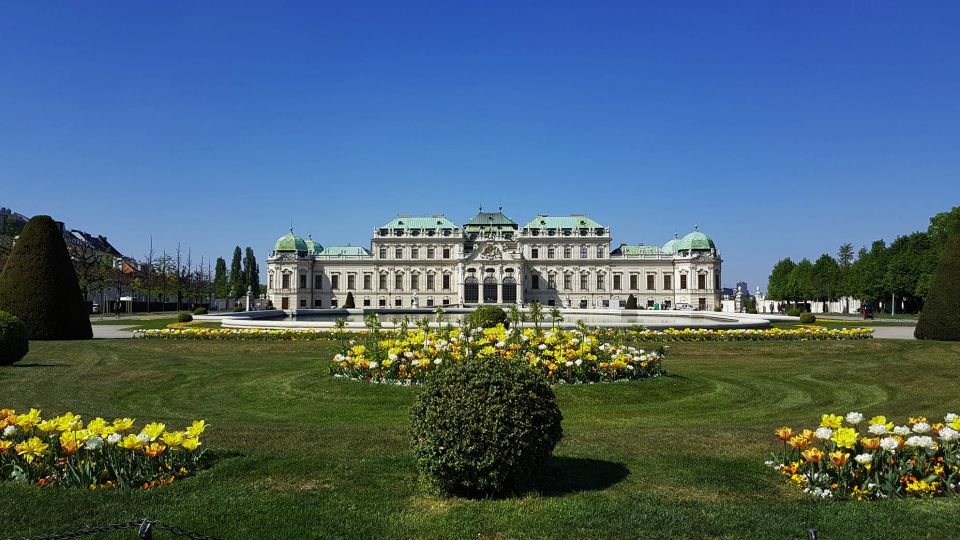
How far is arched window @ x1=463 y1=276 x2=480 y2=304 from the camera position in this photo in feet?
307

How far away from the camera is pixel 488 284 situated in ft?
306

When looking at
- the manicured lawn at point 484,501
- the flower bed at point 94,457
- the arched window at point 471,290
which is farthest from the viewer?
the arched window at point 471,290

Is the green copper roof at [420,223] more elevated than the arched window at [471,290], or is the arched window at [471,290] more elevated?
the green copper roof at [420,223]

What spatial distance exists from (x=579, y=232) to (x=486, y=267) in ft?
51.2

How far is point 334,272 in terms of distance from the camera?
3920 inches

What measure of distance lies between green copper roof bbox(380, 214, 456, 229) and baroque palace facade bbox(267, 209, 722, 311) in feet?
0.66

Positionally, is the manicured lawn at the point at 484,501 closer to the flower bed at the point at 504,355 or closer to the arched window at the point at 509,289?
the flower bed at the point at 504,355

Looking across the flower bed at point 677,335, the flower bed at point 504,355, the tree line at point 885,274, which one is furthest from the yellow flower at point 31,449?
the tree line at point 885,274

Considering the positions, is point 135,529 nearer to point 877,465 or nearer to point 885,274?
point 877,465

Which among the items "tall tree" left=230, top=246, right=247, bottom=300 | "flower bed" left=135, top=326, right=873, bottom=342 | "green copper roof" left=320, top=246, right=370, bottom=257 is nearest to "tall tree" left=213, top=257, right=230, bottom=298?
"tall tree" left=230, top=246, right=247, bottom=300

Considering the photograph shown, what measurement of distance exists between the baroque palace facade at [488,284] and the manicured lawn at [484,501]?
77203 millimetres

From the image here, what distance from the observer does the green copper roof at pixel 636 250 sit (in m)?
99.6

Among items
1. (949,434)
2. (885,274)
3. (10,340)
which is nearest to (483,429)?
(949,434)

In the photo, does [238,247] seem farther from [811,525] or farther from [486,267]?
[811,525]
